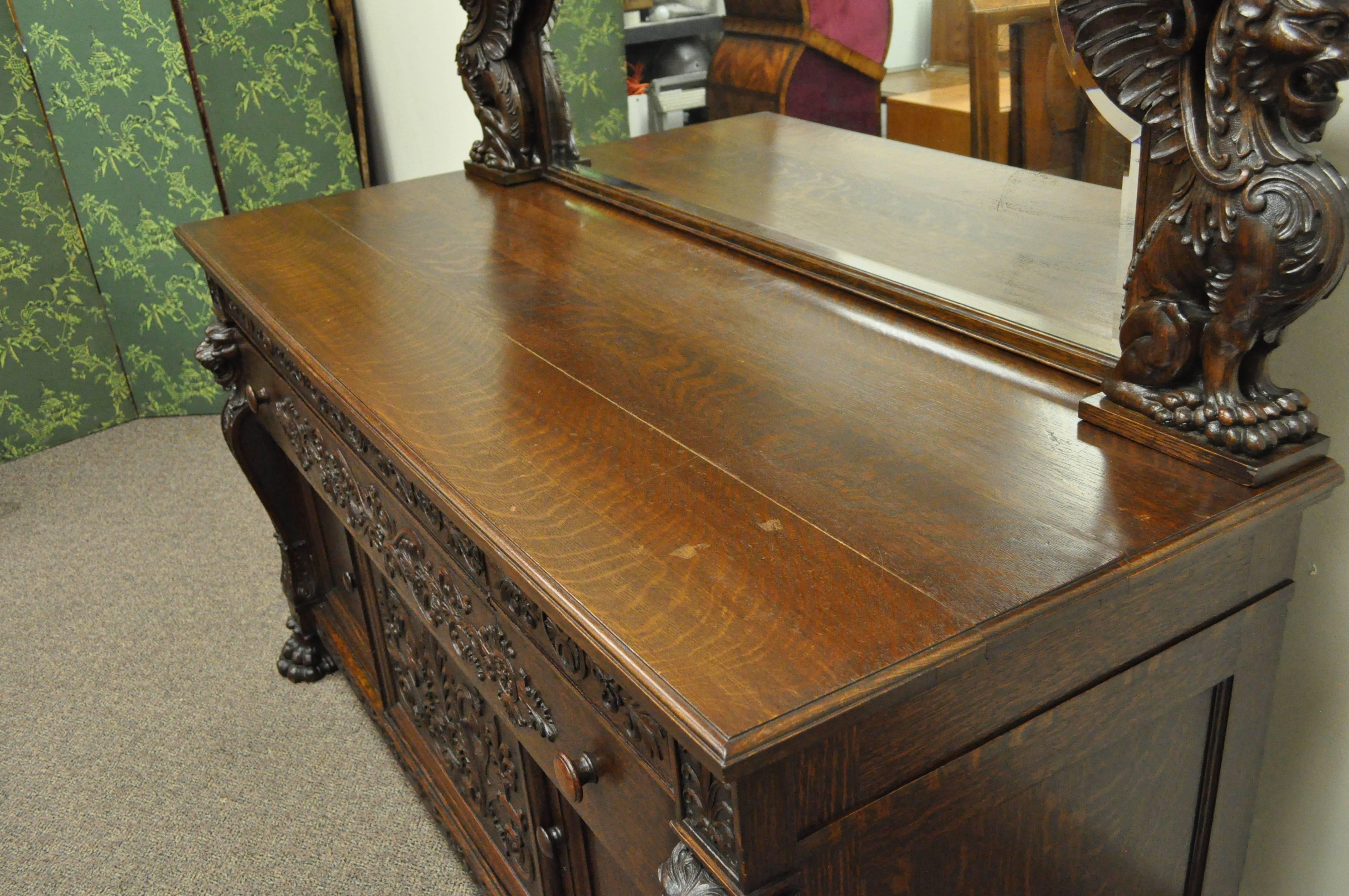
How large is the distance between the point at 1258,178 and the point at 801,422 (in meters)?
0.48

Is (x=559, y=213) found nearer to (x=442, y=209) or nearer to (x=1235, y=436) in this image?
(x=442, y=209)

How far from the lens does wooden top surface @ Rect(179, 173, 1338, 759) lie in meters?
0.90

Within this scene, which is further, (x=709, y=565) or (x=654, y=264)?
(x=654, y=264)

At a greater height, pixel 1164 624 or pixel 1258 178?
pixel 1258 178

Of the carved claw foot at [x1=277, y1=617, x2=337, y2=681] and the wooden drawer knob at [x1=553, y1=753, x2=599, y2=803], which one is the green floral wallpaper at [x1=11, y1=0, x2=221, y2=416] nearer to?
the carved claw foot at [x1=277, y1=617, x2=337, y2=681]

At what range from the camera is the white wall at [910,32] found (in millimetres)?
1432

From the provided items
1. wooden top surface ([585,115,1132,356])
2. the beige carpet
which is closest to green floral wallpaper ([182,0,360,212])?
the beige carpet

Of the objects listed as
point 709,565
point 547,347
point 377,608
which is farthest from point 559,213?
point 709,565

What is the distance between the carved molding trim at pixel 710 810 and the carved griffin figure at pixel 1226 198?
55cm

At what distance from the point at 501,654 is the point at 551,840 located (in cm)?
48

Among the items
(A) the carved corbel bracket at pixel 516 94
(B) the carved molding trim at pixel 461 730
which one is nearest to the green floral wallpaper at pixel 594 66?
(A) the carved corbel bracket at pixel 516 94

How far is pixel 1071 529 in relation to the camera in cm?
100

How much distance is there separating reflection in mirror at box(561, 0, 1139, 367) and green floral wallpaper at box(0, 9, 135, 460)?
275 cm

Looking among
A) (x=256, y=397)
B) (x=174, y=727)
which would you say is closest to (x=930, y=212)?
(x=256, y=397)
